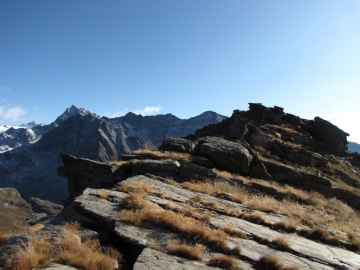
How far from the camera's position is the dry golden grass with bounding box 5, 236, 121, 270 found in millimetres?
6457

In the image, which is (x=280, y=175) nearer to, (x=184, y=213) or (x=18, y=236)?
(x=184, y=213)

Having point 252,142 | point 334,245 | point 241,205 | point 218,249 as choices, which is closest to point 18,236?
point 218,249

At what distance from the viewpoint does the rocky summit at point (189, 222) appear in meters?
7.94

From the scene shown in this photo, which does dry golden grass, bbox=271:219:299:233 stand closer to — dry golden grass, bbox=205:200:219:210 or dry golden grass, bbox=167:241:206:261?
dry golden grass, bbox=205:200:219:210

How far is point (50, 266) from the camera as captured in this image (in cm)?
671

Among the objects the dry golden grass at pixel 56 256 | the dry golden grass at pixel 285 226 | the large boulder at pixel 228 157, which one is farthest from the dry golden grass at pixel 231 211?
the large boulder at pixel 228 157

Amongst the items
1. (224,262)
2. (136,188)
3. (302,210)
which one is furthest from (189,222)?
(302,210)

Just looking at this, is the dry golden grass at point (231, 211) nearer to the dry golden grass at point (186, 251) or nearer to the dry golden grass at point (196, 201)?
the dry golden grass at point (196, 201)

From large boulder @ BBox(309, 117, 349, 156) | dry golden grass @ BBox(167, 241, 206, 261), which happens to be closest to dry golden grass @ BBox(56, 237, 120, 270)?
dry golden grass @ BBox(167, 241, 206, 261)

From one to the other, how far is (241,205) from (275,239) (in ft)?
16.0

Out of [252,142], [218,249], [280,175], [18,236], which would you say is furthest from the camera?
[252,142]

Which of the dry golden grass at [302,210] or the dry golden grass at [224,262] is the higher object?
the dry golden grass at [302,210]

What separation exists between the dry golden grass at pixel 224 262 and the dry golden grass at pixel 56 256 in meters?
2.91

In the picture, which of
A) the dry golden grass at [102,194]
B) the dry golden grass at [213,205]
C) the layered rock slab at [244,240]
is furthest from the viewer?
the dry golden grass at [213,205]
